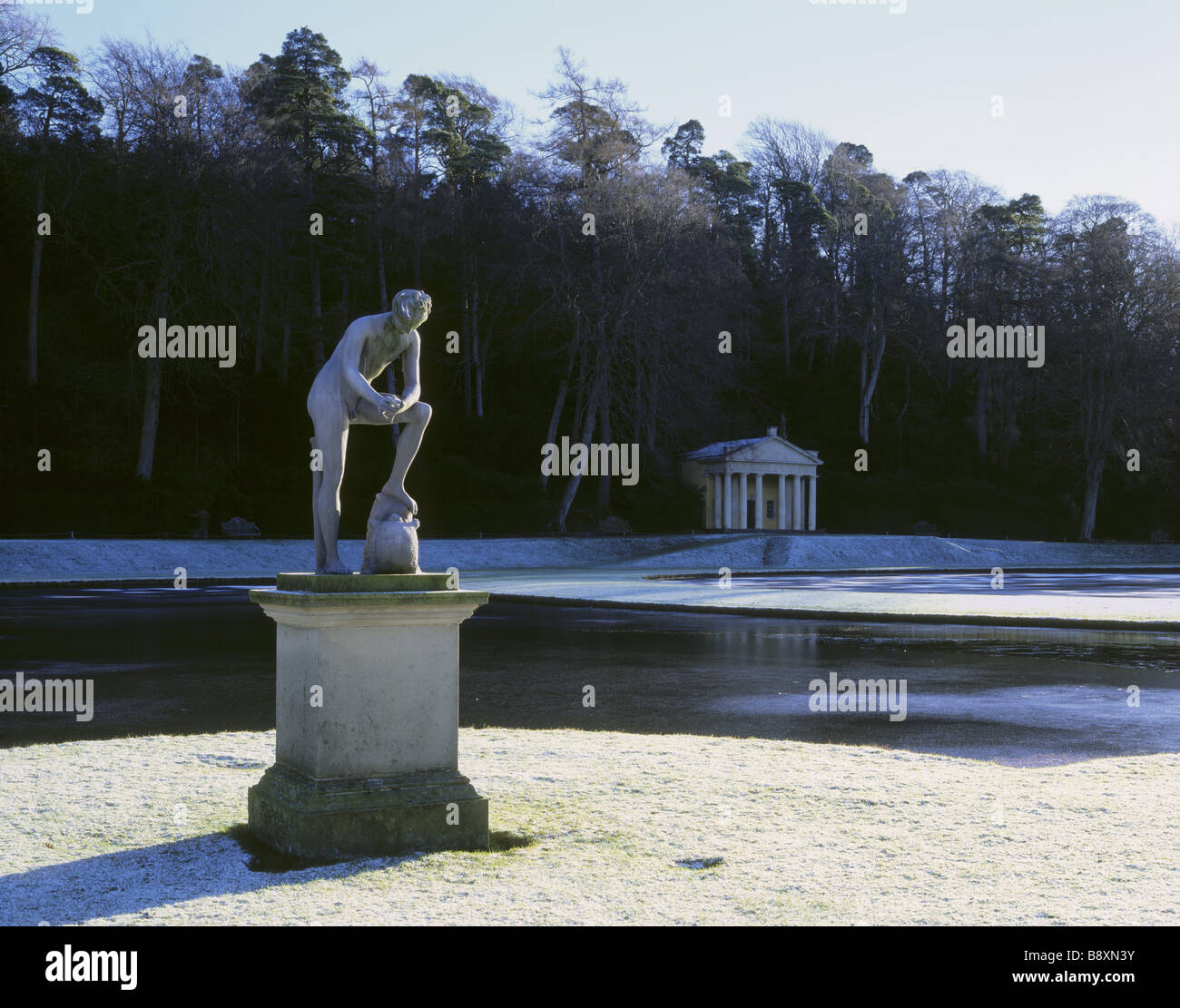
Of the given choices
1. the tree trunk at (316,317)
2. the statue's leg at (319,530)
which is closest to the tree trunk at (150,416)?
the tree trunk at (316,317)

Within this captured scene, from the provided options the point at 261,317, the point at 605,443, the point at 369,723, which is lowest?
the point at 369,723

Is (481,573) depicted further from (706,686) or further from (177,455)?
(706,686)

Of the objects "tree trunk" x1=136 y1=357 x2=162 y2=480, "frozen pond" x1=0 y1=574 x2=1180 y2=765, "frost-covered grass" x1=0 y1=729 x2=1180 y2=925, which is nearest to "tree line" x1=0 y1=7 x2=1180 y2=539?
"tree trunk" x1=136 y1=357 x2=162 y2=480

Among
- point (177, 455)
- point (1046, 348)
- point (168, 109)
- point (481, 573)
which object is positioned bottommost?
point (481, 573)

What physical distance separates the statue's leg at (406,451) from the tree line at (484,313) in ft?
129

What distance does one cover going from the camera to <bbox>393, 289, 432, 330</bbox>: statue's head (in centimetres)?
684

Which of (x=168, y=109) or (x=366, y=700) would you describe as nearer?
(x=366, y=700)

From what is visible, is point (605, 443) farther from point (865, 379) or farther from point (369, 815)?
point (369, 815)

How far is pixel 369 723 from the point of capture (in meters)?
6.51

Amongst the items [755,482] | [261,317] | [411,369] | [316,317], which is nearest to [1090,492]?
[755,482]

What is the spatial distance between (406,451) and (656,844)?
2605mm

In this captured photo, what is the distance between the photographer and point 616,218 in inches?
2072
